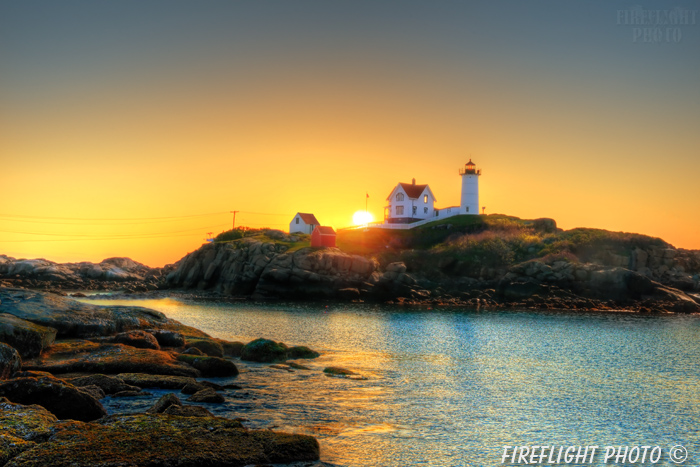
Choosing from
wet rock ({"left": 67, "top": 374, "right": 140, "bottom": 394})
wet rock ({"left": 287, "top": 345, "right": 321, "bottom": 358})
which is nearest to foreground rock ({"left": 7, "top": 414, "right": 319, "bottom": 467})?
wet rock ({"left": 67, "top": 374, "right": 140, "bottom": 394})

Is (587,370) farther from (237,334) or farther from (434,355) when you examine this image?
(237,334)

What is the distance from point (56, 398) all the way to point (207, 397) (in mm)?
5170

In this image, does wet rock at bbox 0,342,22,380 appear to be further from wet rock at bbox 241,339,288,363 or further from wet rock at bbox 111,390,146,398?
wet rock at bbox 241,339,288,363

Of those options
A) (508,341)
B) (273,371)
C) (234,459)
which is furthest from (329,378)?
(508,341)

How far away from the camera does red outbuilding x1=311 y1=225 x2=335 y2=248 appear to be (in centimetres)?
9194

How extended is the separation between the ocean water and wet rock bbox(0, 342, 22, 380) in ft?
12.8

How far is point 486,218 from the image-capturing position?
4254 inches

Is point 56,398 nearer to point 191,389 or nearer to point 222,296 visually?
point 191,389

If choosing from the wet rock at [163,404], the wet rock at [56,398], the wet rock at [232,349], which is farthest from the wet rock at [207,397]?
the wet rock at [232,349]

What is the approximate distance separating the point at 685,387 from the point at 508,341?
1555cm

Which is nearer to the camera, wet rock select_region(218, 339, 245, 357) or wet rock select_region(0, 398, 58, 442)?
wet rock select_region(0, 398, 58, 442)

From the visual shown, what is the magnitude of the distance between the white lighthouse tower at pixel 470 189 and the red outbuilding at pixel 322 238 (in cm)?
3556

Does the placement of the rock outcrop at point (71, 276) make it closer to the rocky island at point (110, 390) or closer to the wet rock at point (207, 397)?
the rocky island at point (110, 390)

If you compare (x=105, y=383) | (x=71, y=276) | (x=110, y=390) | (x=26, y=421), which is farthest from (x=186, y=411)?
(x=71, y=276)
